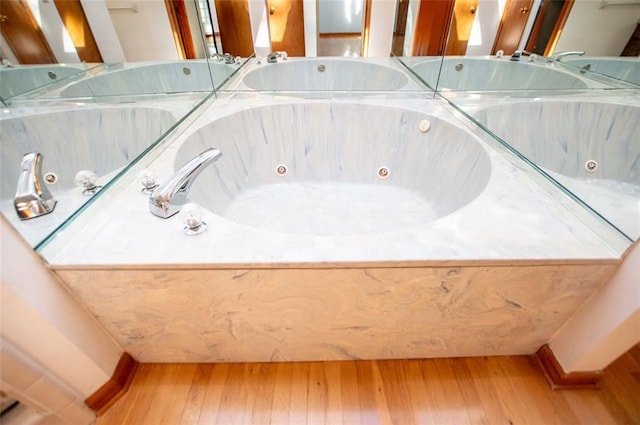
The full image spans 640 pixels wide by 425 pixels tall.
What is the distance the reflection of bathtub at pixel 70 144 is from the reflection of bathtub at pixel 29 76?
9 centimetres

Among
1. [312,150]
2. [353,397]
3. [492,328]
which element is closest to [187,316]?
[353,397]

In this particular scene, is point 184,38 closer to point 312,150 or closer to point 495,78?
point 312,150

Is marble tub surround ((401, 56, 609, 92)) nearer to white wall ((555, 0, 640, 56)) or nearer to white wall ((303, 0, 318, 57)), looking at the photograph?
white wall ((555, 0, 640, 56))

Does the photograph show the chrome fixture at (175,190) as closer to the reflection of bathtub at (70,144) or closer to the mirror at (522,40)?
the reflection of bathtub at (70,144)

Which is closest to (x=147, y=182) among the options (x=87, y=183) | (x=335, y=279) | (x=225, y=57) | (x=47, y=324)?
(x=87, y=183)

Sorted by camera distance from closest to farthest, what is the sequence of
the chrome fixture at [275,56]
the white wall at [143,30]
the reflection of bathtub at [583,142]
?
1. the reflection of bathtub at [583,142]
2. the white wall at [143,30]
3. the chrome fixture at [275,56]

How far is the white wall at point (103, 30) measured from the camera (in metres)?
0.89

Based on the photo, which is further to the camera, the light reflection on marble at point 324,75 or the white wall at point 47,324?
the light reflection on marble at point 324,75

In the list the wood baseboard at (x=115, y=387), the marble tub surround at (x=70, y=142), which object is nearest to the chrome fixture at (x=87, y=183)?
the marble tub surround at (x=70, y=142)

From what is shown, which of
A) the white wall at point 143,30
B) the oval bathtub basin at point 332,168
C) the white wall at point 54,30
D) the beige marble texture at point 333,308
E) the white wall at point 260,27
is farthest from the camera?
the white wall at point 260,27

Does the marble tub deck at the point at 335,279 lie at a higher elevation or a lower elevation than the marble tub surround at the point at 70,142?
lower

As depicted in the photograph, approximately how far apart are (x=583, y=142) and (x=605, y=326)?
2.66 ft

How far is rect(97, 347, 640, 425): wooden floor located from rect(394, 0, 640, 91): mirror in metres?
1.09

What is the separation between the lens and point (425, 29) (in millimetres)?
1502
